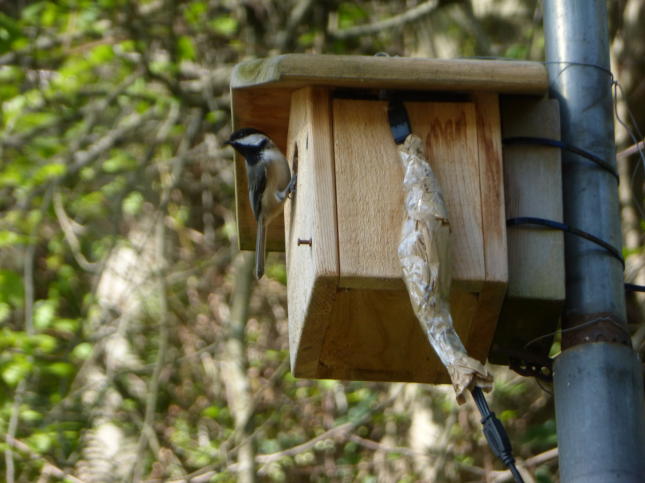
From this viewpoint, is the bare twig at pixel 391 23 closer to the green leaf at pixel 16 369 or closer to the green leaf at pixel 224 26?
the green leaf at pixel 224 26

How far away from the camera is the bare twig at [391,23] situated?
18.9ft

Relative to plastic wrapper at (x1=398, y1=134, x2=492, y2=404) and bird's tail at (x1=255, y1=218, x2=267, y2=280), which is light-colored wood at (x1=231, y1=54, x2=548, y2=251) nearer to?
plastic wrapper at (x1=398, y1=134, x2=492, y2=404)

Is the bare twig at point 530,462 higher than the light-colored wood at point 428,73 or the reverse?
the reverse

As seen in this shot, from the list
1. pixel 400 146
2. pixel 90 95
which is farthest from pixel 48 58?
pixel 400 146

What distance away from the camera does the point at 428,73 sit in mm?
2424

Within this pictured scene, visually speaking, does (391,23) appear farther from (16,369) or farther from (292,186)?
(292,186)

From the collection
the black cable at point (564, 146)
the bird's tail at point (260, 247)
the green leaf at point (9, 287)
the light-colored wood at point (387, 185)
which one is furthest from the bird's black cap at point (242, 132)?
the green leaf at point (9, 287)

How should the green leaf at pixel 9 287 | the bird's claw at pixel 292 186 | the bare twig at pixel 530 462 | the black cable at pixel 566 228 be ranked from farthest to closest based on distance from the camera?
the green leaf at pixel 9 287 < the bare twig at pixel 530 462 < the bird's claw at pixel 292 186 < the black cable at pixel 566 228

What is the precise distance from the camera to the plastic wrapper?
2.01 meters

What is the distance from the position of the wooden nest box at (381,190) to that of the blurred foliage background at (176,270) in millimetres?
2317

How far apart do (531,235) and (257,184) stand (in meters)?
1.04

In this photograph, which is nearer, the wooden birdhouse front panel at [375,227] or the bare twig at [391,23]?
the wooden birdhouse front panel at [375,227]

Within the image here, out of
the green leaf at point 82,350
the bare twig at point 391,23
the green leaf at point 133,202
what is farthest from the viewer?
the green leaf at point 133,202

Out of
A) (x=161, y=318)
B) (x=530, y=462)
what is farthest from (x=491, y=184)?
(x=161, y=318)
